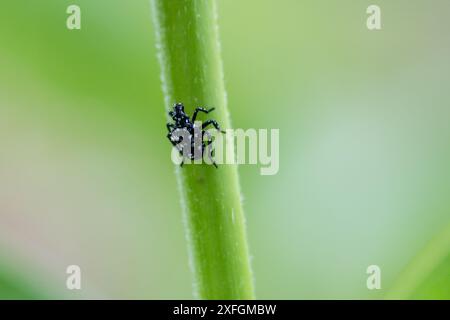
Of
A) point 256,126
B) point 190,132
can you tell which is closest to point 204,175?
point 190,132

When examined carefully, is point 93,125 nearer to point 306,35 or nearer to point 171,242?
point 171,242

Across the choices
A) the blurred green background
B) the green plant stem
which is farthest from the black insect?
the blurred green background

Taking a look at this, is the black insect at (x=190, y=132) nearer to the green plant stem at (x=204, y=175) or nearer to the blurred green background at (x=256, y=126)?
the green plant stem at (x=204, y=175)

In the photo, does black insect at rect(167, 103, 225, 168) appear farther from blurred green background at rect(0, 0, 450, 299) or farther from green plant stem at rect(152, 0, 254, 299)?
blurred green background at rect(0, 0, 450, 299)

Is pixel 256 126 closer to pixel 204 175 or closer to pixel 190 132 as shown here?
pixel 190 132

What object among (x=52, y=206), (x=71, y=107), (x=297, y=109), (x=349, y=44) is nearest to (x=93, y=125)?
(x=71, y=107)

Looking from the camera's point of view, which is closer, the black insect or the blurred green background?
the black insect
